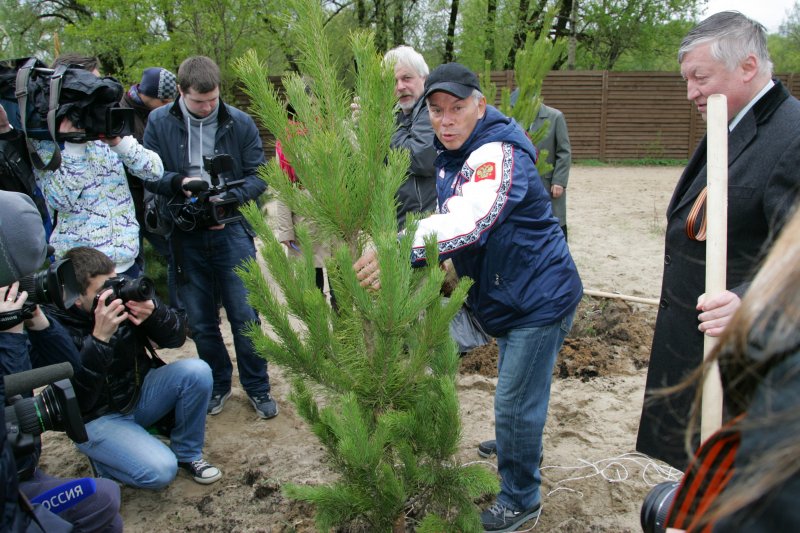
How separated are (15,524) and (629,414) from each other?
3.18 m

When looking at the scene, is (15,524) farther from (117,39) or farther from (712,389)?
(117,39)

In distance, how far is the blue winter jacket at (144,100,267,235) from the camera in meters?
3.54

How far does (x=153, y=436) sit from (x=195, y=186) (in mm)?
1312

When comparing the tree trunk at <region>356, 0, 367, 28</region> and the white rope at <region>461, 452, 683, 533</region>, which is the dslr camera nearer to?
the white rope at <region>461, 452, 683, 533</region>

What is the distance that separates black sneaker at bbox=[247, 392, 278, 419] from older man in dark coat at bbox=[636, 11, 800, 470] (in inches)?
92.2

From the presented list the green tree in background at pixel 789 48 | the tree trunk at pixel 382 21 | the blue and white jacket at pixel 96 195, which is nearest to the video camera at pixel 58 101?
the blue and white jacket at pixel 96 195

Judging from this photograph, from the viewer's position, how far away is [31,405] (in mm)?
1833

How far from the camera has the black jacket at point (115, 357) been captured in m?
2.63

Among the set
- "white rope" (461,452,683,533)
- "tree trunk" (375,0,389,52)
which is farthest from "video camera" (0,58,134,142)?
"tree trunk" (375,0,389,52)

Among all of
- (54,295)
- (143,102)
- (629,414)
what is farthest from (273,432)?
(143,102)

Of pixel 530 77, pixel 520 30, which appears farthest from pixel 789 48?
pixel 530 77

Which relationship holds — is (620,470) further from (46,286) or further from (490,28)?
(490,28)

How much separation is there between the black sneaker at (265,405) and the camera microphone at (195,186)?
4.18ft

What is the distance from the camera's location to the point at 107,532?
2.36 meters
